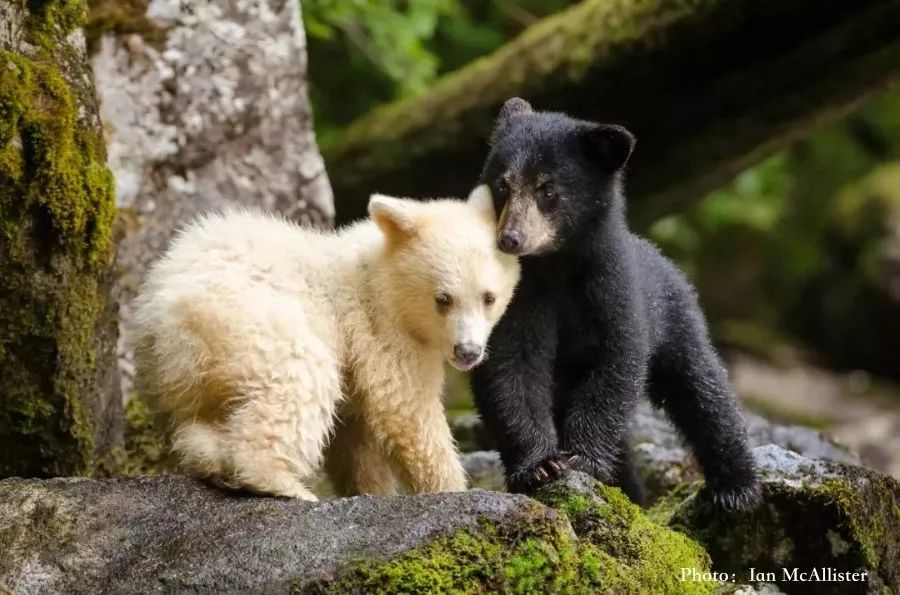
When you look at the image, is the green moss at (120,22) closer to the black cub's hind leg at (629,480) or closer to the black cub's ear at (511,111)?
the black cub's ear at (511,111)

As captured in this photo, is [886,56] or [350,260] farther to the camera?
[886,56]

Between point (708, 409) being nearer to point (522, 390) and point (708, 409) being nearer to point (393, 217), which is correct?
point (522, 390)

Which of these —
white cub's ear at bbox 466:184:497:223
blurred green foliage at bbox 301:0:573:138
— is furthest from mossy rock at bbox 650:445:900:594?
blurred green foliage at bbox 301:0:573:138

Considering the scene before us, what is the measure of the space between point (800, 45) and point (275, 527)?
14.7 ft

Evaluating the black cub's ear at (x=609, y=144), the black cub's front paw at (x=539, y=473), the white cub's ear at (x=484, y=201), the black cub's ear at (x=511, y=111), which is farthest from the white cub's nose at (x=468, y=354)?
the black cub's ear at (x=511, y=111)

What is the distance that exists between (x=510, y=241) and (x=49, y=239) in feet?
6.24

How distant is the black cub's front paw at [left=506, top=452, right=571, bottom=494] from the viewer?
4309 mm

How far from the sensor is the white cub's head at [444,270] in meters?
4.30

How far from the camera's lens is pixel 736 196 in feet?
44.6

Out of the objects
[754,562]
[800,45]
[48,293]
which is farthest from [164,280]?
[800,45]

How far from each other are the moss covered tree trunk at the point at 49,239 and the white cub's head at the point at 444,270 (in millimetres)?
1298

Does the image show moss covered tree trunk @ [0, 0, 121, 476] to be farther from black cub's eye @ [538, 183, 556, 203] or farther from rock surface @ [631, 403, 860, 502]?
rock surface @ [631, 403, 860, 502]

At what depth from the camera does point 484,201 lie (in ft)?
15.1

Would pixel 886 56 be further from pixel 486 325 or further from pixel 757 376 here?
pixel 757 376
